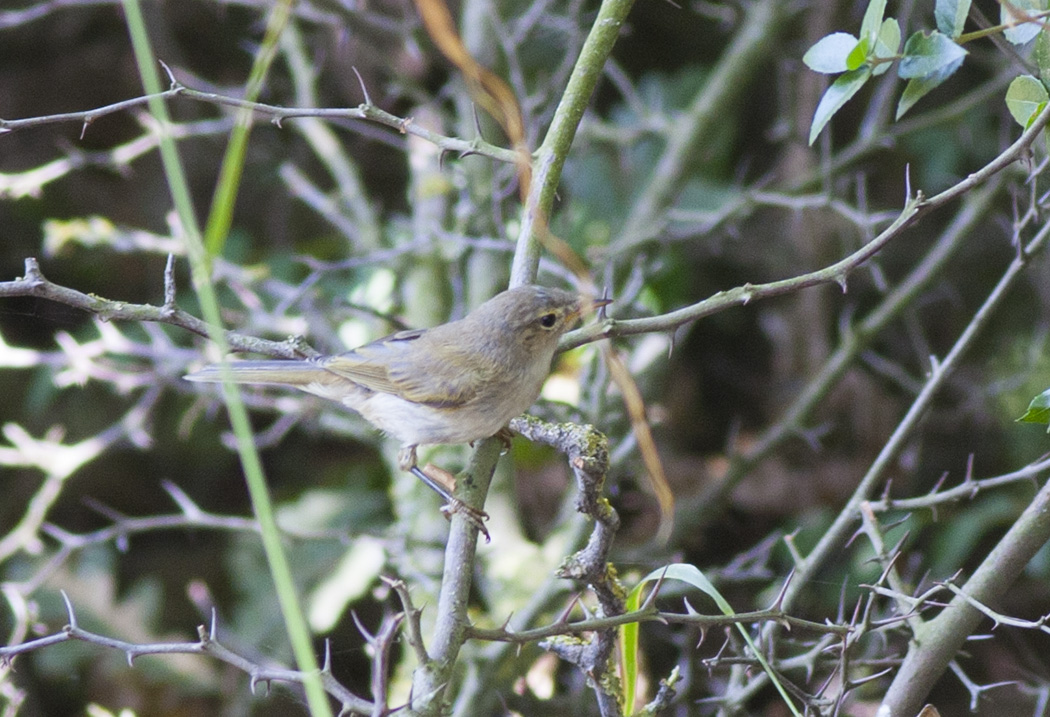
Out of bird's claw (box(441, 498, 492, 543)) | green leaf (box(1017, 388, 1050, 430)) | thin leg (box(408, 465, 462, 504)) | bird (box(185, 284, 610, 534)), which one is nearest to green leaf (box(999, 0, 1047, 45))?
green leaf (box(1017, 388, 1050, 430))

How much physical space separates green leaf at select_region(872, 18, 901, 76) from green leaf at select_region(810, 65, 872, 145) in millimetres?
29

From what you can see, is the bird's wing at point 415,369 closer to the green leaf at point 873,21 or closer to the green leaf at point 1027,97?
the green leaf at point 873,21

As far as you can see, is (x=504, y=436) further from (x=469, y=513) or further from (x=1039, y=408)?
(x=1039, y=408)

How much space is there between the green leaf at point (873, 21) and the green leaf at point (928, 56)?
0.23 feet

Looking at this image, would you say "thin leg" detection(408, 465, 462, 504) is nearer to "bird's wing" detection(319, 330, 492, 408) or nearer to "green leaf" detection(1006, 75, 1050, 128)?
"bird's wing" detection(319, 330, 492, 408)

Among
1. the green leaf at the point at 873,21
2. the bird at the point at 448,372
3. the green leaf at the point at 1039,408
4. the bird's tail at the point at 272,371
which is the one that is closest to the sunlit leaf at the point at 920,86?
the green leaf at the point at 873,21

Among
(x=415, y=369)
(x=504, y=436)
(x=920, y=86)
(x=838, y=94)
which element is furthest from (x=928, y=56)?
(x=415, y=369)

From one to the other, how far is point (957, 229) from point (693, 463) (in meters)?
2.01

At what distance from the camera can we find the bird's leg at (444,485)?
1944 mm

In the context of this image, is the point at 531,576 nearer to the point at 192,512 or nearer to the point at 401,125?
the point at 192,512

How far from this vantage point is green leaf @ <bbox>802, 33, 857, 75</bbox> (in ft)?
6.00

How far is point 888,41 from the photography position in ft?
5.94

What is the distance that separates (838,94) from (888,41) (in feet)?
0.41

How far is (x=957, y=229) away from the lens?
3920mm
